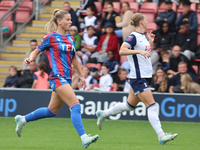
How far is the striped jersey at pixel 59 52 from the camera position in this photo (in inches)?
197

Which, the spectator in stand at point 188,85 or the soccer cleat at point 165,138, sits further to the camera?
the spectator in stand at point 188,85

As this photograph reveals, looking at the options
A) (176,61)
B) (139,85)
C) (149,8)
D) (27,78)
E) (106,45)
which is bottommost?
(27,78)

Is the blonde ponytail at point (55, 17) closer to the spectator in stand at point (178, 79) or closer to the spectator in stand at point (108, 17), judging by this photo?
the spectator in stand at point (178, 79)

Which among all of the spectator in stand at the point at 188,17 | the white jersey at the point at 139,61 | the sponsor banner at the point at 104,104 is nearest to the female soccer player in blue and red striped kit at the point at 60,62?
the white jersey at the point at 139,61

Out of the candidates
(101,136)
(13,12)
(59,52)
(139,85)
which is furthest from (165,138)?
(13,12)

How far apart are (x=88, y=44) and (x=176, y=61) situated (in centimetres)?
316

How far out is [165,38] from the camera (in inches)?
424

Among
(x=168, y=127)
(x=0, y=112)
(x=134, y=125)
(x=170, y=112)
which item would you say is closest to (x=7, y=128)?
(x=0, y=112)

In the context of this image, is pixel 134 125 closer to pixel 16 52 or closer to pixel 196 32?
pixel 196 32

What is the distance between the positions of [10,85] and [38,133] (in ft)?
13.6

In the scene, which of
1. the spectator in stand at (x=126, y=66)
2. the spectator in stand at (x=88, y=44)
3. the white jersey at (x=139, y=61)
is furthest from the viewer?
the spectator in stand at (x=88, y=44)

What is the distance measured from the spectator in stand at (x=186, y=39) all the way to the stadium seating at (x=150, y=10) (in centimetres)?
162

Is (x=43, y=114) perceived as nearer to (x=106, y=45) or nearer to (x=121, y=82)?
(x=121, y=82)

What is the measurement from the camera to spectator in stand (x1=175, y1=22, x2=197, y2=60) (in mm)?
10391
